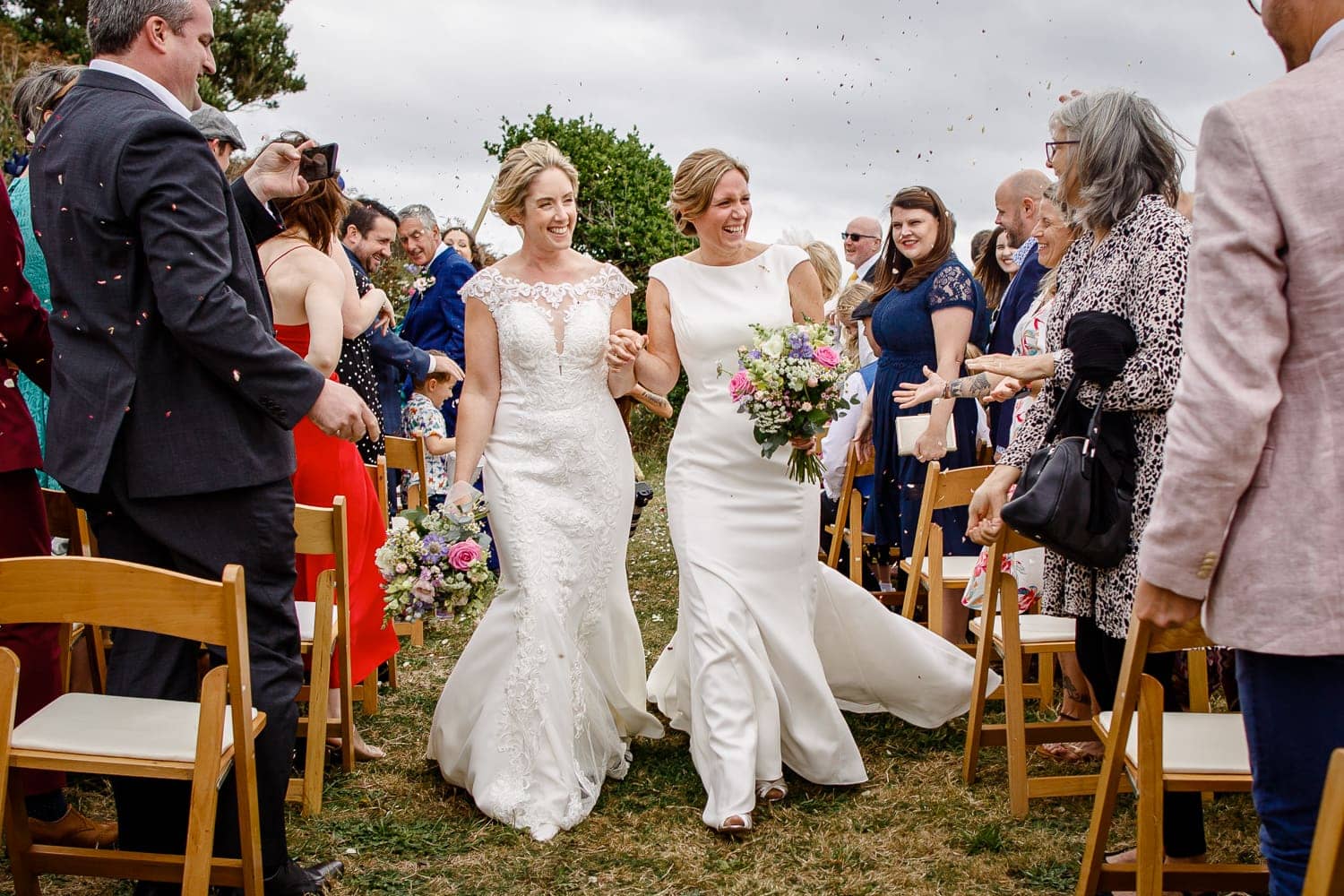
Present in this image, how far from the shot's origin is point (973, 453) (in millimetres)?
6383

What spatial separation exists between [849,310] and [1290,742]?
650 centimetres

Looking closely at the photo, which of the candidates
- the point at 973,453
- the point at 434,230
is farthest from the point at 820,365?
the point at 434,230

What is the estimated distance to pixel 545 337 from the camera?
4797 mm

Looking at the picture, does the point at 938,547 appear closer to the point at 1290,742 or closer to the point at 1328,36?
the point at 1290,742

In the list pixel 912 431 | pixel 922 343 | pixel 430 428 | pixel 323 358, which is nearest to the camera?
pixel 323 358

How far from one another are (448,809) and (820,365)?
234 centimetres

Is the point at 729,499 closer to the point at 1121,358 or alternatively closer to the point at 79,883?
the point at 1121,358

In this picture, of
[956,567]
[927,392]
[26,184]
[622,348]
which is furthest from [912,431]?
[26,184]

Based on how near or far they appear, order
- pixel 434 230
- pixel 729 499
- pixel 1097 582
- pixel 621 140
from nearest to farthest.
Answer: pixel 1097 582 → pixel 729 499 → pixel 434 230 → pixel 621 140

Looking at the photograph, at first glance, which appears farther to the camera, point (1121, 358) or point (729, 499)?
point (729, 499)

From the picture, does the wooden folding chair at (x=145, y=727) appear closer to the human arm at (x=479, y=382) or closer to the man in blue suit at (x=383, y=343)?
the human arm at (x=479, y=382)

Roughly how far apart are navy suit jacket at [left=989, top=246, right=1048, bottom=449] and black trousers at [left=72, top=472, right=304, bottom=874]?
3956 millimetres

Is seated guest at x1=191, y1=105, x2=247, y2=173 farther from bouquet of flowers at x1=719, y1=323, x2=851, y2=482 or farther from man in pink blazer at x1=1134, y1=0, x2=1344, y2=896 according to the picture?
man in pink blazer at x1=1134, y1=0, x2=1344, y2=896

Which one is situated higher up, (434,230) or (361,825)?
(434,230)
